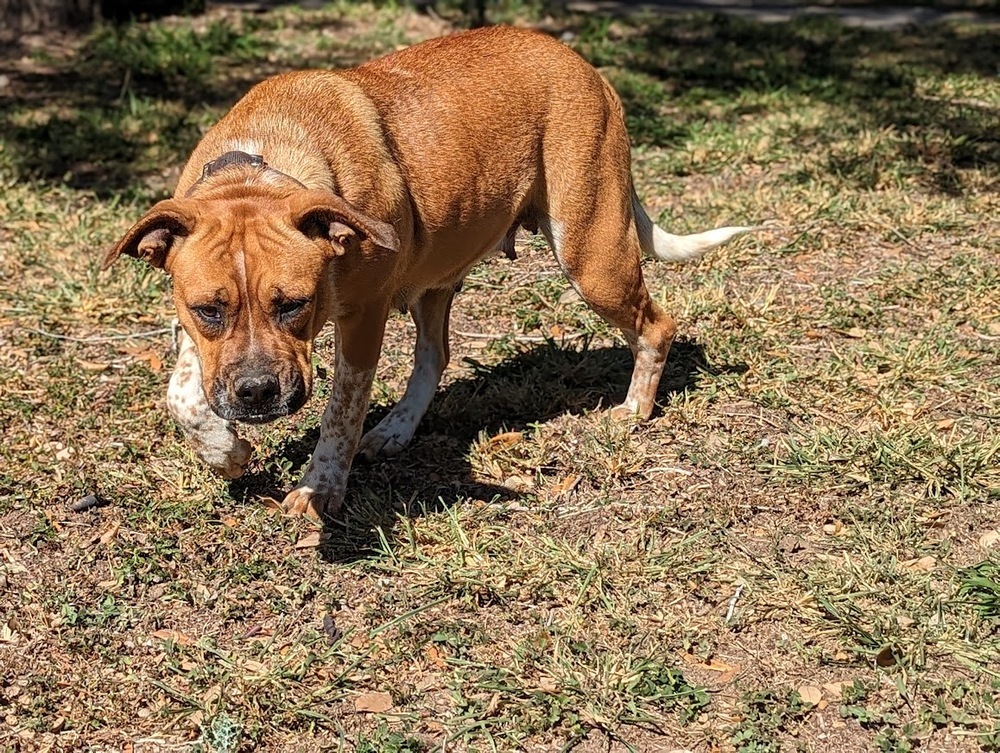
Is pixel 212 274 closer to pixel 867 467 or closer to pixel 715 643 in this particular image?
pixel 715 643

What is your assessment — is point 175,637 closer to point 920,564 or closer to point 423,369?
point 423,369

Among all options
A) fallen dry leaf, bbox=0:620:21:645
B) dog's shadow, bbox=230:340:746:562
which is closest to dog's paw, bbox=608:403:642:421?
dog's shadow, bbox=230:340:746:562

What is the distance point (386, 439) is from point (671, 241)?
5.15 ft

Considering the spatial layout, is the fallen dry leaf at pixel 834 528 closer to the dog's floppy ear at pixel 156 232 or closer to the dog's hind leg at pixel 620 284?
the dog's hind leg at pixel 620 284

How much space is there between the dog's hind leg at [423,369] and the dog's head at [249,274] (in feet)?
4.52

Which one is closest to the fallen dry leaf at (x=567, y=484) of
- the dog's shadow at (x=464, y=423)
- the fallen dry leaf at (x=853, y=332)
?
the dog's shadow at (x=464, y=423)

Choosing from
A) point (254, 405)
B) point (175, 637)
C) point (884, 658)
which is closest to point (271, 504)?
point (175, 637)

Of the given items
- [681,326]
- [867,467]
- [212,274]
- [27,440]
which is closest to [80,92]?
[27,440]

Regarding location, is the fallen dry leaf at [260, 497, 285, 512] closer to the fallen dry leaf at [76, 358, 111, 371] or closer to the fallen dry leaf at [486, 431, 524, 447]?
the fallen dry leaf at [486, 431, 524, 447]

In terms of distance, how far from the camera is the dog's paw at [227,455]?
15.0 ft

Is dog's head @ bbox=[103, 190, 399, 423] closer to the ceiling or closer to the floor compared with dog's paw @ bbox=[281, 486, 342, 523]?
closer to the ceiling

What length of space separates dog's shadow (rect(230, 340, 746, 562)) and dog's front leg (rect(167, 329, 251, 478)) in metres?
0.39

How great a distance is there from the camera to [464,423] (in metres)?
5.56

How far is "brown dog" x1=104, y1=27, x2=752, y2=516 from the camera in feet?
12.8
